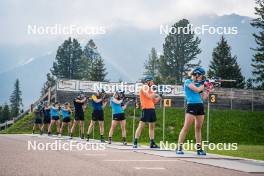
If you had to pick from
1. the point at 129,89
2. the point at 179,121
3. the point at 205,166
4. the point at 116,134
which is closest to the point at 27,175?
the point at 205,166

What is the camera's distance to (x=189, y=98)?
10938 millimetres

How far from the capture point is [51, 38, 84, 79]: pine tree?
9219cm

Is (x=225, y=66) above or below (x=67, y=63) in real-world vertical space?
below

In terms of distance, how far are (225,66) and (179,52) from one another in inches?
655

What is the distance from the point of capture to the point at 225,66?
6538 centimetres

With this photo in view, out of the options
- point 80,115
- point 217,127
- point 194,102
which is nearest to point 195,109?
point 194,102

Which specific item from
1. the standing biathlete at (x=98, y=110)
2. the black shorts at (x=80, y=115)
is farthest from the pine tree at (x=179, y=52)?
the standing biathlete at (x=98, y=110)

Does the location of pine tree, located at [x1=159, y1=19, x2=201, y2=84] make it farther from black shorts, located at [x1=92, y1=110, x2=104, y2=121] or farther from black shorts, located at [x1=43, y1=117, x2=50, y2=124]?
black shorts, located at [x1=92, y1=110, x2=104, y2=121]

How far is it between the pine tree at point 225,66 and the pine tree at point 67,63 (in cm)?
3178

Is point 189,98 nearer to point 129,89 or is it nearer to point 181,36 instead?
point 129,89

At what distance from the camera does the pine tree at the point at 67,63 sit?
92.2 metres

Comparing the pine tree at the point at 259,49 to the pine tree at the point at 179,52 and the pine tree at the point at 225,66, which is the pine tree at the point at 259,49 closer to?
the pine tree at the point at 225,66

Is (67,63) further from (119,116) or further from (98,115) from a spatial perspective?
(119,116)

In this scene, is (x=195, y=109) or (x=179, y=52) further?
(x=179, y=52)
